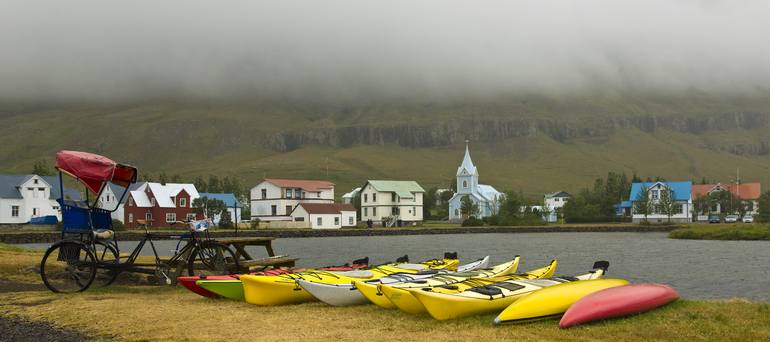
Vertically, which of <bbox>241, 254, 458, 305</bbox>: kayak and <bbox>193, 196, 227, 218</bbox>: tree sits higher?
<bbox>193, 196, 227, 218</bbox>: tree

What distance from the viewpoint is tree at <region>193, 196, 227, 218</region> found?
113938 millimetres

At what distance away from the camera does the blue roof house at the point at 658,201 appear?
5340 inches

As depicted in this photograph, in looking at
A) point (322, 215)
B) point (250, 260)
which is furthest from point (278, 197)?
point (250, 260)

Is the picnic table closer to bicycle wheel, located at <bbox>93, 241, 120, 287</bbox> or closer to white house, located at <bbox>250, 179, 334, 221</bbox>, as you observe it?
bicycle wheel, located at <bbox>93, 241, 120, 287</bbox>

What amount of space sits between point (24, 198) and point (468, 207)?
81868 millimetres

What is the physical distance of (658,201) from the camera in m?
139

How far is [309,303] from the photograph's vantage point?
2103 cm

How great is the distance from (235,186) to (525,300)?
545 ft

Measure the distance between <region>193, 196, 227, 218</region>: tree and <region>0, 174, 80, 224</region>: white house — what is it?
63.9 feet

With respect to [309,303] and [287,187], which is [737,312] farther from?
[287,187]

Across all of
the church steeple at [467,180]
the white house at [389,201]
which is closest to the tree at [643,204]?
the church steeple at [467,180]

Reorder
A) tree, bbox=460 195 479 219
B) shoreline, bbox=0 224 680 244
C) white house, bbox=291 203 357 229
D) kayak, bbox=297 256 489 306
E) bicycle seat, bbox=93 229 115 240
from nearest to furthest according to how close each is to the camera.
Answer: kayak, bbox=297 256 489 306, bicycle seat, bbox=93 229 115 240, shoreline, bbox=0 224 680 244, white house, bbox=291 203 357 229, tree, bbox=460 195 479 219

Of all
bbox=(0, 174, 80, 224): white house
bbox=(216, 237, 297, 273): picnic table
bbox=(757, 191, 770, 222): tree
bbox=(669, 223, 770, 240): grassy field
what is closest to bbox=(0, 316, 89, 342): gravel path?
bbox=(216, 237, 297, 273): picnic table

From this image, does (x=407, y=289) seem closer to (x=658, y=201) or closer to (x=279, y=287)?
(x=279, y=287)
